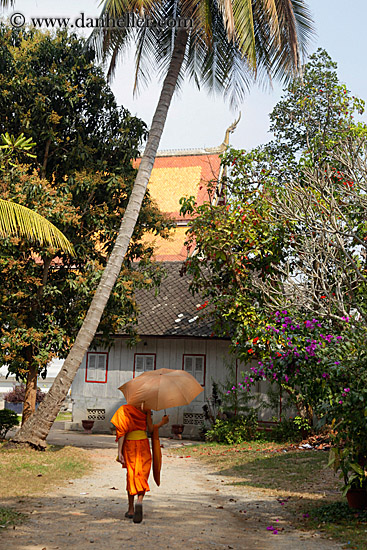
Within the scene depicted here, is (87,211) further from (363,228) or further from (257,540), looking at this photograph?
(257,540)

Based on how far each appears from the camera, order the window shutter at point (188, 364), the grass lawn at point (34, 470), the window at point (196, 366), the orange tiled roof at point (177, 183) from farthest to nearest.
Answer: the orange tiled roof at point (177, 183)
the window shutter at point (188, 364)
the window at point (196, 366)
the grass lawn at point (34, 470)

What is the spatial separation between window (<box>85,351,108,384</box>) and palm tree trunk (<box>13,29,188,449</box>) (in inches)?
317

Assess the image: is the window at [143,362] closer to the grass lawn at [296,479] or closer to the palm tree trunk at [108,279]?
the grass lawn at [296,479]

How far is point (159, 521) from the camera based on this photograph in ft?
26.0

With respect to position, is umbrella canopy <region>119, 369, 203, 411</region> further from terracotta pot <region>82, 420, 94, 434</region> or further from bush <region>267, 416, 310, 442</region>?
terracotta pot <region>82, 420, 94, 434</region>

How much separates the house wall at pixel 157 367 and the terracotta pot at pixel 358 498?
12377mm

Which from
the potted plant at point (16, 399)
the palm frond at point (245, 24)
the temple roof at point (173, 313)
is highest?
the palm frond at point (245, 24)

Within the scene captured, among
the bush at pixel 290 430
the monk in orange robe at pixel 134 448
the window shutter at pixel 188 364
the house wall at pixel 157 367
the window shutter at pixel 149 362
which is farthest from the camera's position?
the window shutter at pixel 149 362

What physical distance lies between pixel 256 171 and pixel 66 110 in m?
5.36

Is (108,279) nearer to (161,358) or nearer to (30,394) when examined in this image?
(30,394)

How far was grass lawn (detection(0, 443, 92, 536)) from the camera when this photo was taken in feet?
31.5

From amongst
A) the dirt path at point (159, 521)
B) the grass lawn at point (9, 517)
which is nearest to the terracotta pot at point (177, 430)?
the dirt path at point (159, 521)

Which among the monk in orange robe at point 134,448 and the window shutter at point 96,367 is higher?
the window shutter at point 96,367

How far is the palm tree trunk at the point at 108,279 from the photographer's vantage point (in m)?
13.5
